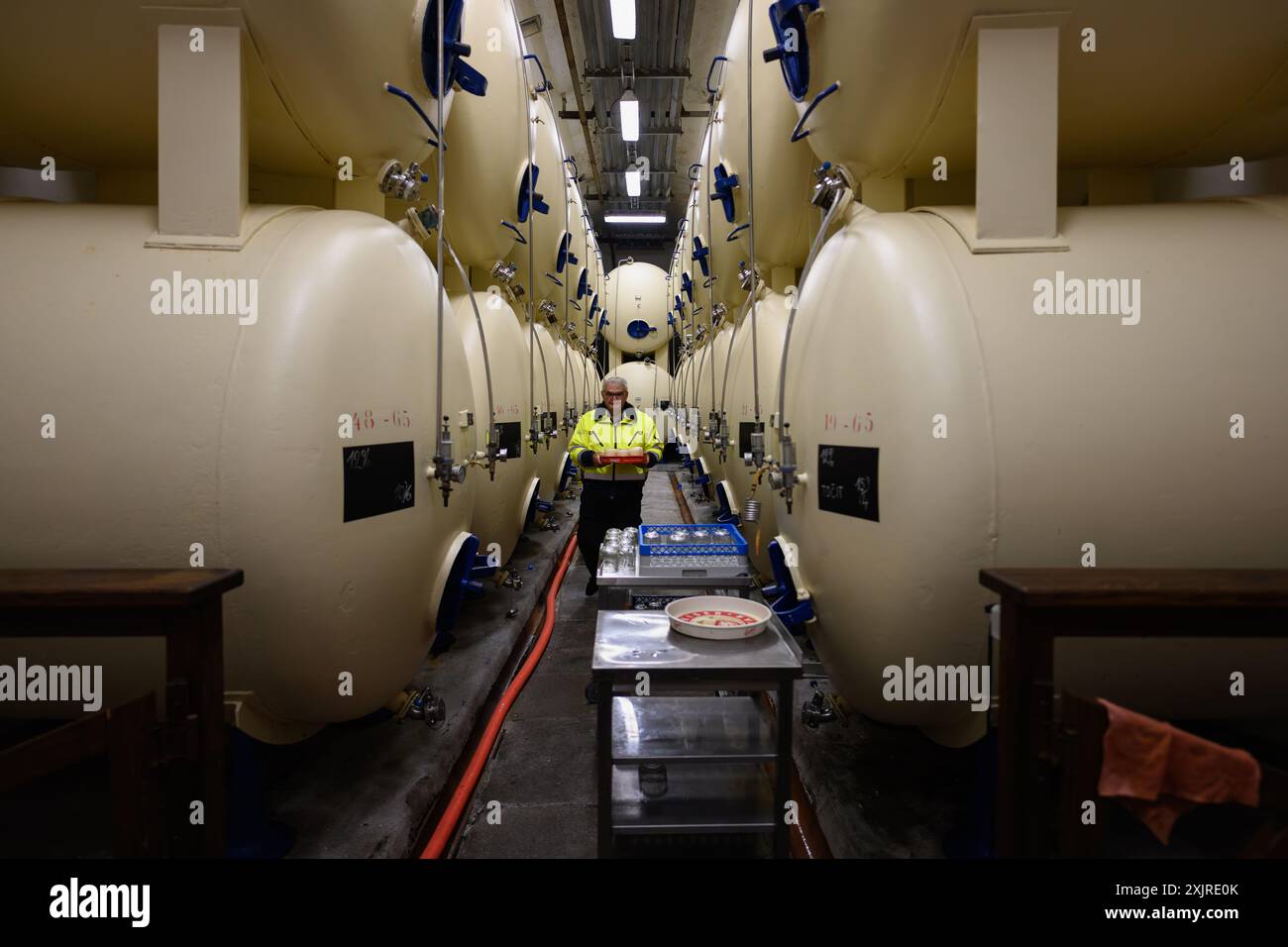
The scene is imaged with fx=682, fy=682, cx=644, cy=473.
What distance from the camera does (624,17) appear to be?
579cm

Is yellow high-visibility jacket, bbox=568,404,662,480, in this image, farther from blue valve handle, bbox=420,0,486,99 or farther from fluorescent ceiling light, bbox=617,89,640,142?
fluorescent ceiling light, bbox=617,89,640,142

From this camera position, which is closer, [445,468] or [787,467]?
[445,468]

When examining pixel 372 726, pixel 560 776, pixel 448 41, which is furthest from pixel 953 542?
pixel 448 41

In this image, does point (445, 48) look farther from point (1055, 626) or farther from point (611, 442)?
point (1055, 626)

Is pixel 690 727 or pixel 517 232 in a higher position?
pixel 517 232

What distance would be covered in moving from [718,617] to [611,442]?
259 cm

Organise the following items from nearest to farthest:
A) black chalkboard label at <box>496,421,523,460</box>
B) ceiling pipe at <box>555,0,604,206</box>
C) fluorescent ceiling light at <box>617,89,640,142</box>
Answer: black chalkboard label at <box>496,421,523,460</box>
ceiling pipe at <box>555,0,604,206</box>
fluorescent ceiling light at <box>617,89,640,142</box>

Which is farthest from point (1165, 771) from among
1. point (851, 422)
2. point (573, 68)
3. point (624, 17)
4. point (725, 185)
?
point (573, 68)

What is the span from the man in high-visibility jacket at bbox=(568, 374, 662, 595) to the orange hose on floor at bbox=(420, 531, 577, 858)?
64 cm

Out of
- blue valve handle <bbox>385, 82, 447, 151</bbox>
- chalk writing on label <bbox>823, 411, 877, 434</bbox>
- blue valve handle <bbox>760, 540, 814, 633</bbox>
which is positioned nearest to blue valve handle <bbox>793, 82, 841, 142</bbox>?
chalk writing on label <bbox>823, 411, 877, 434</bbox>

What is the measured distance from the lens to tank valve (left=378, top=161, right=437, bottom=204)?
261 centimetres

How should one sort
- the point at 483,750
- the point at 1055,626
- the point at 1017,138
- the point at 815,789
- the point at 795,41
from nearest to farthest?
the point at 1055,626 → the point at 1017,138 → the point at 815,789 → the point at 795,41 → the point at 483,750

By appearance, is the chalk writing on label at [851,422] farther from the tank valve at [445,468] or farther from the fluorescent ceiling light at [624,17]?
the fluorescent ceiling light at [624,17]
